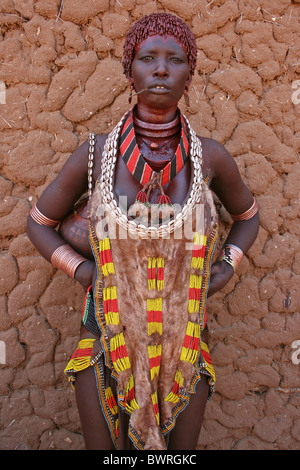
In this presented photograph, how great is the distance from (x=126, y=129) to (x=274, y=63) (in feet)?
4.05

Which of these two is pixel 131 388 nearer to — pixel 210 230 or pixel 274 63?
pixel 210 230

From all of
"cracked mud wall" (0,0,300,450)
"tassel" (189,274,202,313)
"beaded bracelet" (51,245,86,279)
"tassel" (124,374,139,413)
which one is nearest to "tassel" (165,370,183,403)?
"tassel" (124,374,139,413)

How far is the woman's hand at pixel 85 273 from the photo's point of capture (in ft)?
6.48

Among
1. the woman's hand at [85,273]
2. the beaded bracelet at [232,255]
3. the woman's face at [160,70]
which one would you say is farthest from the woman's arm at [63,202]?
the beaded bracelet at [232,255]

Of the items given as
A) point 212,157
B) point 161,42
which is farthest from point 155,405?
point 161,42

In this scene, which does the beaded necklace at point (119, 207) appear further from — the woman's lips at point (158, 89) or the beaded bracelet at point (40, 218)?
the beaded bracelet at point (40, 218)

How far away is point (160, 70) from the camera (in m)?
1.73

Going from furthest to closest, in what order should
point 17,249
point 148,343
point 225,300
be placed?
point 225,300
point 17,249
point 148,343

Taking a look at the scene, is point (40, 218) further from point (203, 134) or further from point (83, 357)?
point (203, 134)

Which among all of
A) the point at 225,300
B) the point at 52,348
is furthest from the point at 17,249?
the point at 225,300

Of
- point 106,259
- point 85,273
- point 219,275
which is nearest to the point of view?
point 106,259

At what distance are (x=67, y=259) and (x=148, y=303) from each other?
0.44 meters

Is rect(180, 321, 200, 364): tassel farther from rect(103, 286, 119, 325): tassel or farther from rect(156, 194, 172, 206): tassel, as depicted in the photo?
rect(156, 194, 172, 206): tassel
